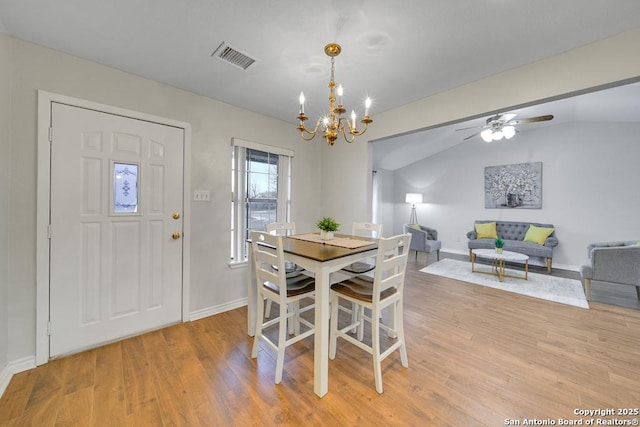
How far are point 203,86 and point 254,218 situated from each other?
60.4 inches

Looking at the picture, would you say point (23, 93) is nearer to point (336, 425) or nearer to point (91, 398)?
point (91, 398)

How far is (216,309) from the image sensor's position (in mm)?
2711

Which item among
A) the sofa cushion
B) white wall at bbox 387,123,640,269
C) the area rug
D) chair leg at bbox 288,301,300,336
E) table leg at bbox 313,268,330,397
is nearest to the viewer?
table leg at bbox 313,268,330,397

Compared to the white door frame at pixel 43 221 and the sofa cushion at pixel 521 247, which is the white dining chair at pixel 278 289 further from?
the sofa cushion at pixel 521 247

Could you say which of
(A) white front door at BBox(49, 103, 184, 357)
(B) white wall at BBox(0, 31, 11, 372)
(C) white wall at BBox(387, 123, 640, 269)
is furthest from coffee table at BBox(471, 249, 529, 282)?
(B) white wall at BBox(0, 31, 11, 372)

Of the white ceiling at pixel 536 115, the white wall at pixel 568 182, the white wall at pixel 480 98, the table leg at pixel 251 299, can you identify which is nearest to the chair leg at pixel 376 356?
the table leg at pixel 251 299

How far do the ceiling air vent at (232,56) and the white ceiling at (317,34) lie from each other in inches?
1.7

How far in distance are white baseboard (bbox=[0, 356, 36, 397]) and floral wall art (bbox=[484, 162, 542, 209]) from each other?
24.3 feet

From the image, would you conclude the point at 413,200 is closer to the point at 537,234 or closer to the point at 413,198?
the point at 413,198

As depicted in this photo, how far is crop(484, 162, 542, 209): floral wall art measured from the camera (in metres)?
5.11

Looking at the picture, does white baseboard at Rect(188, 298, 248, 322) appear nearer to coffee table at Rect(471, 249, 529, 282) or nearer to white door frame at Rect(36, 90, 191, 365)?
white door frame at Rect(36, 90, 191, 365)

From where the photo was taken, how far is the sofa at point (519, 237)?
4570mm

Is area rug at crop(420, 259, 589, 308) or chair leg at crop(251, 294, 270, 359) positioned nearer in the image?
chair leg at crop(251, 294, 270, 359)

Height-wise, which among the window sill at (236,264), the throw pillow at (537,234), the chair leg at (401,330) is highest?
the throw pillow at (537,234)
